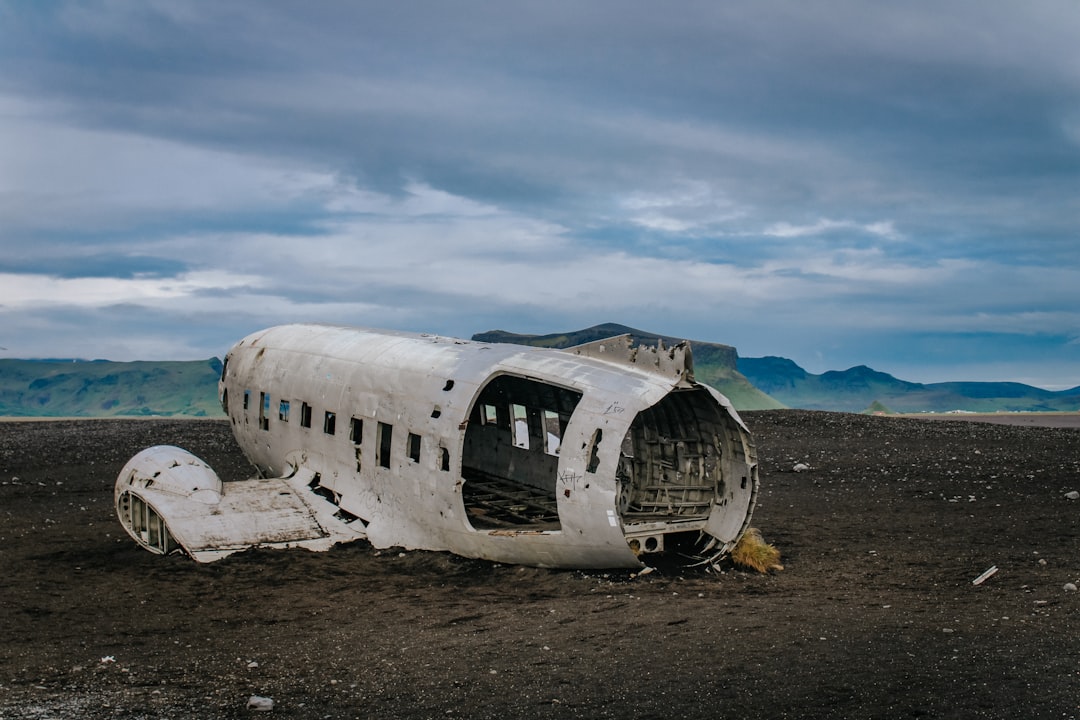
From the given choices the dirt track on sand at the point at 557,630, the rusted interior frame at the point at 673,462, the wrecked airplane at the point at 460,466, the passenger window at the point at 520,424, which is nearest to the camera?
the dirt track on sand at the point at 557,630

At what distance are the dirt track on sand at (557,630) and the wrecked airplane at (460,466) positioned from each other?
0.61 m

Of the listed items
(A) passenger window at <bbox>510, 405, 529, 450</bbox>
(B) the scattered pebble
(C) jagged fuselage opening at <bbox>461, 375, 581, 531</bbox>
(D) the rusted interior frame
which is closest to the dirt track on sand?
(B) the scattered pebble

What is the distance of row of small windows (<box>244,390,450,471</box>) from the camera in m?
16.5

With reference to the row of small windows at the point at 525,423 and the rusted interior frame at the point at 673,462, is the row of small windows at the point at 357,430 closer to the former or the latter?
the rusted interior frame at the point at 673,462

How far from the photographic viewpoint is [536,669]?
10.8 m

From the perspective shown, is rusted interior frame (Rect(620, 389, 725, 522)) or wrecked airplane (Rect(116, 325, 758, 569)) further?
rusted interior frame (Rect(620, 389, 725, 522))

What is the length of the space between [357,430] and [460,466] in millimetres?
3498

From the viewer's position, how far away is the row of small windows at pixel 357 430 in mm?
16531

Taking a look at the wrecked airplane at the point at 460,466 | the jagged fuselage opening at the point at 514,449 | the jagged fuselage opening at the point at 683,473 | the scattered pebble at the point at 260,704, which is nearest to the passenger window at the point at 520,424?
the jagged fuselage opening at the point at 514,449

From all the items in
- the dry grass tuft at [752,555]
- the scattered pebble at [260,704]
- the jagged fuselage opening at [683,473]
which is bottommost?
the scattered pebble at [260,704]

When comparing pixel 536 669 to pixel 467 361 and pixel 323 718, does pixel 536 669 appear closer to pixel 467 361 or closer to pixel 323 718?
pixel 323 718

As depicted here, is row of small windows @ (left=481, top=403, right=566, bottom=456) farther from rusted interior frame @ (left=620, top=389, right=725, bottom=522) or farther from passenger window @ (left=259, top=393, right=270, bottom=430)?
passenger window @ (left=259, top=393, right=270, bottom=430)

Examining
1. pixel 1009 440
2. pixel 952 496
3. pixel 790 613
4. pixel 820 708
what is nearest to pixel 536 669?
pixel 820 708

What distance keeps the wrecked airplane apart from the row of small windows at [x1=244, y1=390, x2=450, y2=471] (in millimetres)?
40
